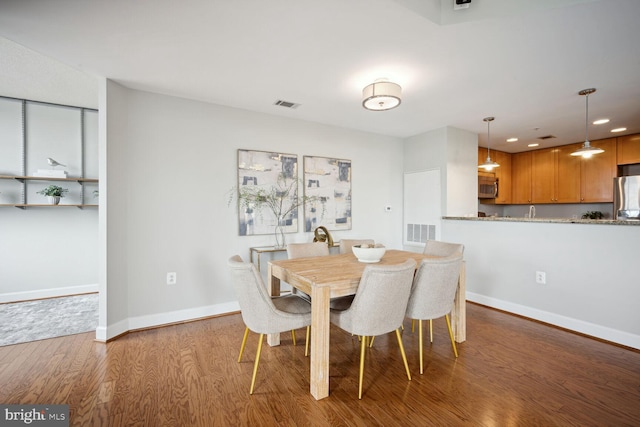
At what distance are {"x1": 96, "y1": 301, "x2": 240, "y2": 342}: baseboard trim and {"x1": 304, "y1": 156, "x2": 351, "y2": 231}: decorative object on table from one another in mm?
1470

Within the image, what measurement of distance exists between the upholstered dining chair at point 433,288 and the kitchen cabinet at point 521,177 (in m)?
4.80

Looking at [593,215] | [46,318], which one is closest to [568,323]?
[593,215]

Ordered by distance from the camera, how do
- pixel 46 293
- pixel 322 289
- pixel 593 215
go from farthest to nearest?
pixel 593 215 < pixel 46 293 < pixel 322 289

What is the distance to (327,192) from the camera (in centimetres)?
399

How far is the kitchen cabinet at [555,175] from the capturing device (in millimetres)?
4988

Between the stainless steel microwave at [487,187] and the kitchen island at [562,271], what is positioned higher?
the stainless steel microwave at [487,187]

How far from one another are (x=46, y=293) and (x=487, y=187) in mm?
7245

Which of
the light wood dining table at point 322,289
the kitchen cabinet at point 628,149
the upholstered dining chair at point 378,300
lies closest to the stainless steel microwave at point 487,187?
the kitchen cabinet at point 628,149

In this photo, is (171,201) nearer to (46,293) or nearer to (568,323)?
(46,293)

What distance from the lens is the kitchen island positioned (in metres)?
2.48

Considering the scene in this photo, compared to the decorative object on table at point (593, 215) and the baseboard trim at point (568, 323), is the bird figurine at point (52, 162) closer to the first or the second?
the baseboard trim at point (568, 323)

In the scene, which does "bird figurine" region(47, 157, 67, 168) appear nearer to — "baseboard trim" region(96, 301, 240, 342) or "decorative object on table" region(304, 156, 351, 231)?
"baseboard trim" region(96, 301, 240, 342)

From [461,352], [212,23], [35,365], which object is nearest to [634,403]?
[461,352]

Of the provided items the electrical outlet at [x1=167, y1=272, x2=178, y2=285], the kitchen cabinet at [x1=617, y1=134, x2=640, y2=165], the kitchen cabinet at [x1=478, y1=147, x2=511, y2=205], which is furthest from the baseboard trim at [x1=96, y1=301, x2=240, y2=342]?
the kitchen cabinet at [x1=617, y1=134, x2=640, y2=165]
